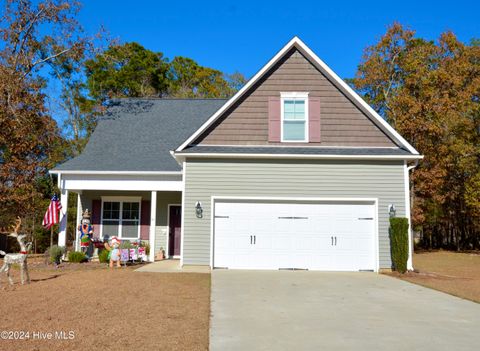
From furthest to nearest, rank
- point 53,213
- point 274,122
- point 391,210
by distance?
point 53,213, point 274,122, point 391,210

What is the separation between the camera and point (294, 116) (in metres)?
14.4

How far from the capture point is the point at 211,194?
13.6m

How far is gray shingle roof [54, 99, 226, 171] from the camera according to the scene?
631 inches

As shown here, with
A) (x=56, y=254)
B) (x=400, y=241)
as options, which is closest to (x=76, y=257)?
(x=56, y=254)

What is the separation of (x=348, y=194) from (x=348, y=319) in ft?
22.3

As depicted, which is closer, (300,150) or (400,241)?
(400,241)

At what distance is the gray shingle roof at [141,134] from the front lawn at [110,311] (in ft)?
17.1

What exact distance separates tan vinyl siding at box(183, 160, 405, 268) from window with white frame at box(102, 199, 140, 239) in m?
4.47

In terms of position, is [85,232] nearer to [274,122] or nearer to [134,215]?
[134,215]

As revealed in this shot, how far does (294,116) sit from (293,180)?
7.22 ft

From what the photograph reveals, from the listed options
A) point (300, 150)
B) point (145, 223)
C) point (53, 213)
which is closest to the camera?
point (300, 150)

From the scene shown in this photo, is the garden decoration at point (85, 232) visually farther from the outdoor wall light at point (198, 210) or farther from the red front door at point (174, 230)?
the outdoor wall light at point (198, 210)

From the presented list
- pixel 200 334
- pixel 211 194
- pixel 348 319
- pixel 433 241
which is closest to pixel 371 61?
pixel 433 241

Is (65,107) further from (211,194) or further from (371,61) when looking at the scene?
(211,194)
